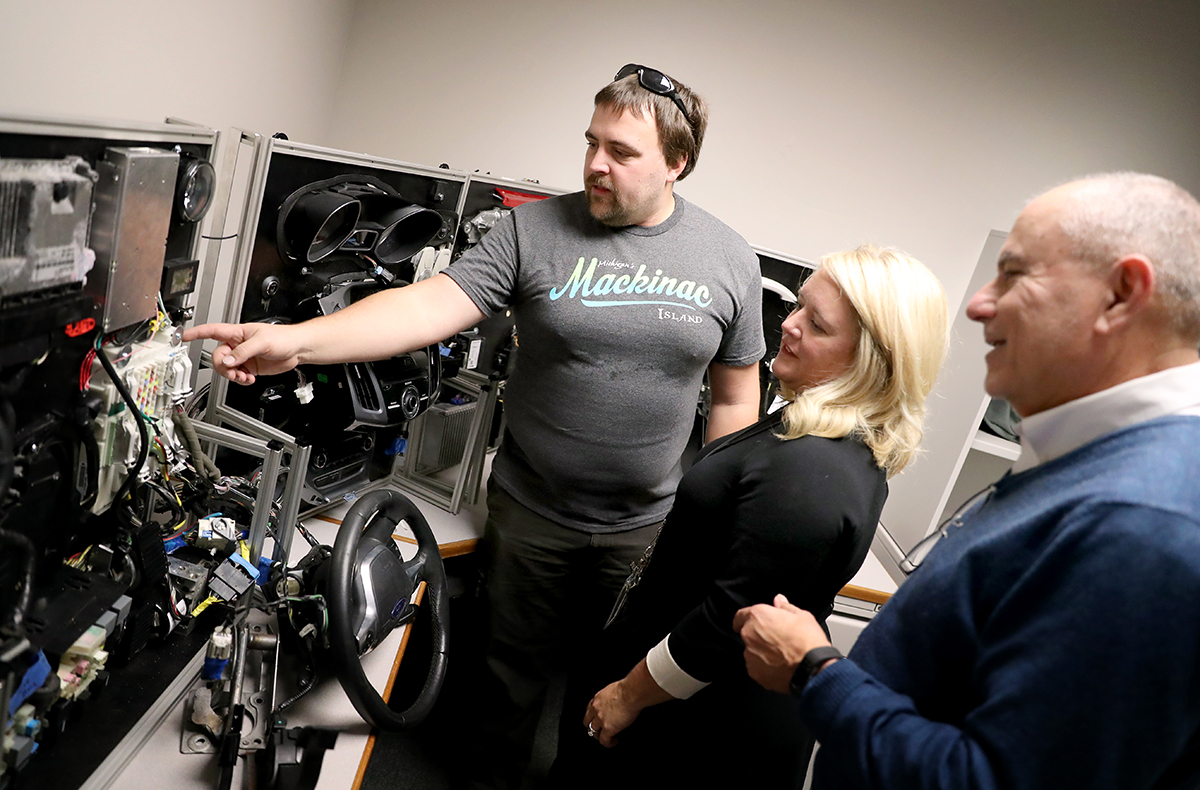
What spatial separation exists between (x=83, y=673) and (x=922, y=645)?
3.32 ft

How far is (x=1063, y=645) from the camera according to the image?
658 millimetres

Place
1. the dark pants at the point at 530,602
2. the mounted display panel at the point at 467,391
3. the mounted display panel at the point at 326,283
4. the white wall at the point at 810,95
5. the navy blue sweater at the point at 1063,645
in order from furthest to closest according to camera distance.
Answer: the white wall at the point at 810,95 < the mounted display panel at the point at 467,391 < the dark pants at the point at 530,602 < the mounted display panel at the point at 326,283 < the navy blue sweater at the point at 1063,645

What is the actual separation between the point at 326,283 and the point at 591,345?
0.69m

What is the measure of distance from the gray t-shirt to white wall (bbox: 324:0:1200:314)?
1713mm

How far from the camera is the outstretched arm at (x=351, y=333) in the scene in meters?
1.34

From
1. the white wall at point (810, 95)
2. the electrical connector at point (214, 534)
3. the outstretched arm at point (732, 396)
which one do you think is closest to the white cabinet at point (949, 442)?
the white wall at point (810, 95)

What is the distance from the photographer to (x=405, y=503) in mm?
1552

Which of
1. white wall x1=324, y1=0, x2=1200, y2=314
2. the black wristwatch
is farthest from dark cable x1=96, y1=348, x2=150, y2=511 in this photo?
white wall x1=324, y1=0, x2=1200, y2=314

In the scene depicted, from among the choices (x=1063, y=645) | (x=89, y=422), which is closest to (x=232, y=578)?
(x=89, y=422)

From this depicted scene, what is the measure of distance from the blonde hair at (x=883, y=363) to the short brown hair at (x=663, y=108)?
26.5 inches

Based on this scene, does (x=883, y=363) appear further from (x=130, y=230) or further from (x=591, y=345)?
(x=130, y=230)

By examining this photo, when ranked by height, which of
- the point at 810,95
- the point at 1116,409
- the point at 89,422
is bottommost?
the point at 89,422

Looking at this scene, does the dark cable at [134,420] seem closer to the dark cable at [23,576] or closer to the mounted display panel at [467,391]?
the dark cable at [23,576]

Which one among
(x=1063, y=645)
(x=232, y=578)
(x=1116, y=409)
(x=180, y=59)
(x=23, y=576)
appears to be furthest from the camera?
(x=180, y=59)
